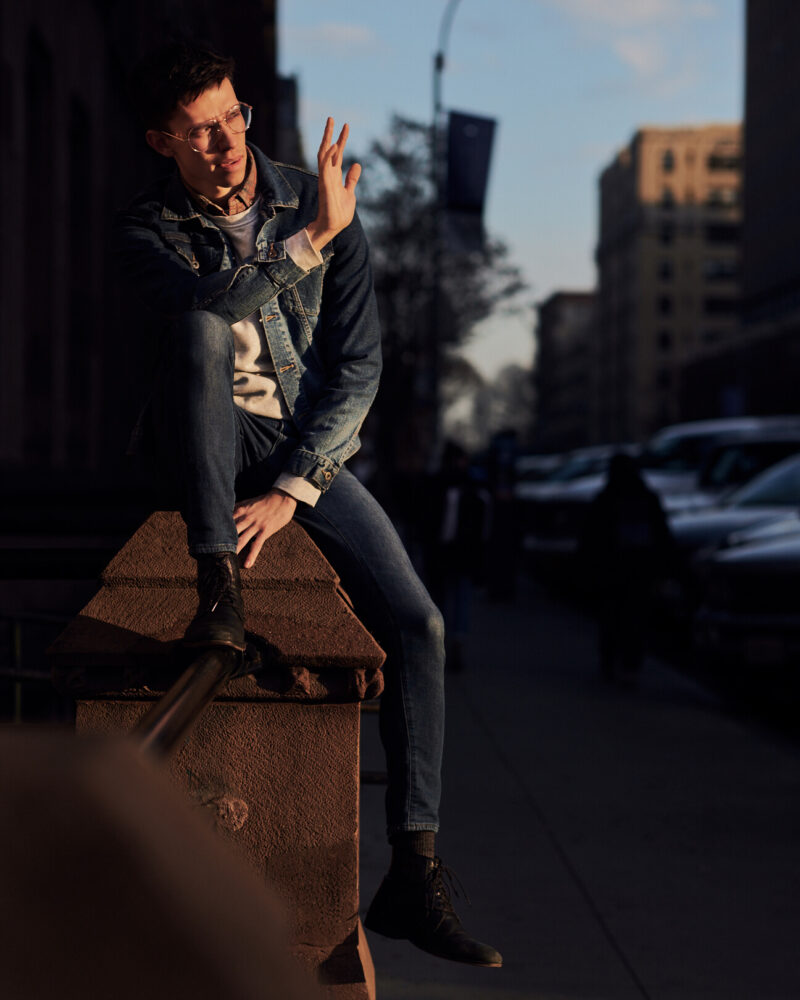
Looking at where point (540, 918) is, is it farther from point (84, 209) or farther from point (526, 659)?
point (84, 209)

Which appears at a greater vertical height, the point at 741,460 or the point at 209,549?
the point at 209,549

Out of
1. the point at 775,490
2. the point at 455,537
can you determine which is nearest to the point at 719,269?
the point at 775,490

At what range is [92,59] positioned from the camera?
16312mm

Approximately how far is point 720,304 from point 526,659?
125 m

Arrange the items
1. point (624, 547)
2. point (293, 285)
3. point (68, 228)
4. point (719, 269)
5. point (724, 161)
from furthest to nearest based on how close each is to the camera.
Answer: point (724, 161) < point (719, 269) < point (68, 228) < point (624, 547) < point (293, 285)

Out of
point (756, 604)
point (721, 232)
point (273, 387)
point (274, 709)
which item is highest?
point (721, 232)

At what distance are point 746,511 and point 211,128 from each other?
10.00 metres

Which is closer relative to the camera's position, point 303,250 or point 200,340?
point 200,340

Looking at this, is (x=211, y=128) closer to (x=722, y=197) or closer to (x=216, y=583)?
(x=216, y=583)

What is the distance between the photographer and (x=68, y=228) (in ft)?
50.6

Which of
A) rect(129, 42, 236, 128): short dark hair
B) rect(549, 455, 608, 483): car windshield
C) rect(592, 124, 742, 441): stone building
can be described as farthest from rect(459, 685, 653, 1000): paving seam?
rect(592, 124, 742, 441): stone building

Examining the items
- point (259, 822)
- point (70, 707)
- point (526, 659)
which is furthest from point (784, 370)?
point (259, 822)

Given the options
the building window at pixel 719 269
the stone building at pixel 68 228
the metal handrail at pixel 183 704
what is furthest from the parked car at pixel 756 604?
the building window at pixel 719 269

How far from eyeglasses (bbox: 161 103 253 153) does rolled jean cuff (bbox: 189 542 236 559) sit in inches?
32.0
